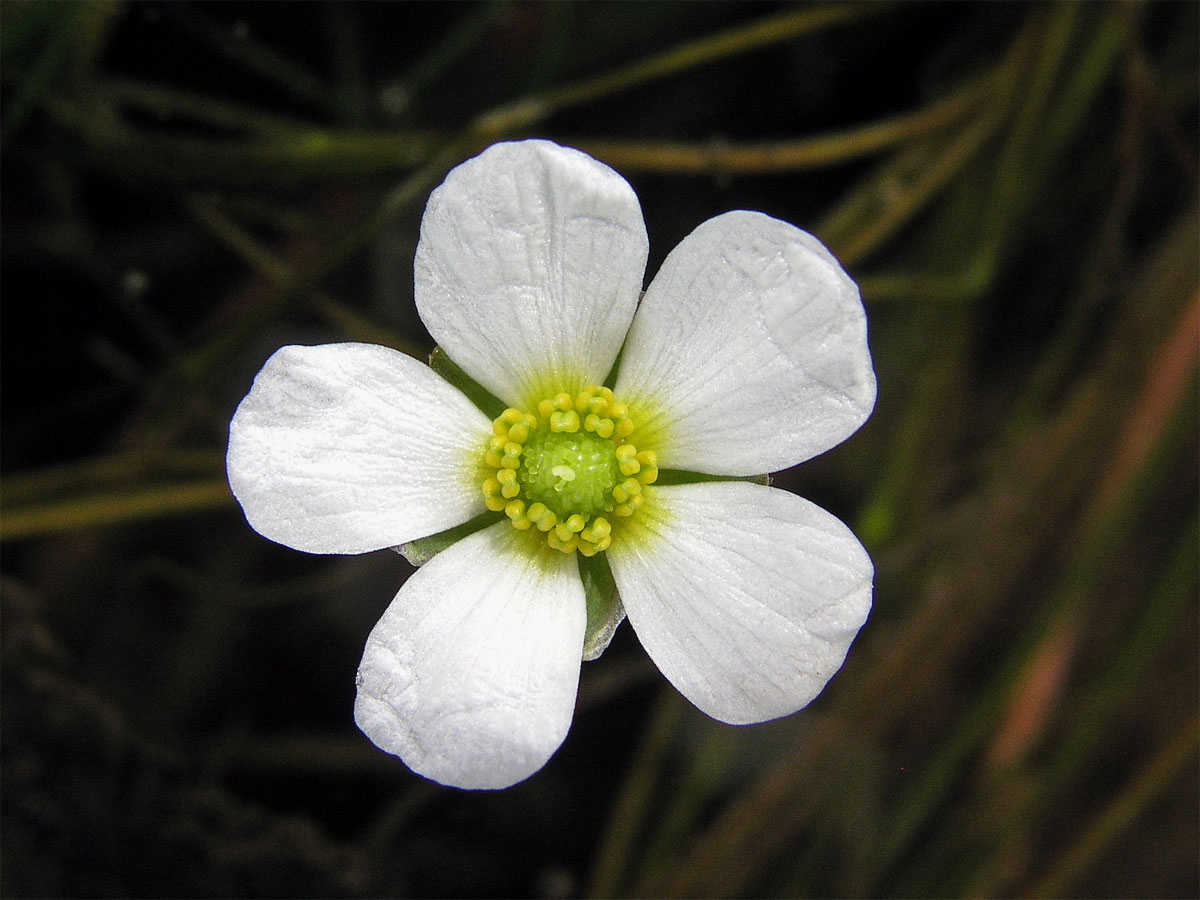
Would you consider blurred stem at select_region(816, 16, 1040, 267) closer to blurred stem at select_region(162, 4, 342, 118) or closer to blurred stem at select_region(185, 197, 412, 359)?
blurred stem at select_region(185, 197, 412, 359)

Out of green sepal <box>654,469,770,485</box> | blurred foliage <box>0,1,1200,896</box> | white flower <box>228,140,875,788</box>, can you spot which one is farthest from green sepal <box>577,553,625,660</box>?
blurred foliage <box>0,1,1200,896</box>

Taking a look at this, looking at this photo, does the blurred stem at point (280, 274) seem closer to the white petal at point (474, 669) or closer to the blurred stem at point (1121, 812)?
the white petal at point (474, 669)

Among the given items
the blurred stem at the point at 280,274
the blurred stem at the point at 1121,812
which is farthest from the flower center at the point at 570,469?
the blurred stem at the point at 1121,812

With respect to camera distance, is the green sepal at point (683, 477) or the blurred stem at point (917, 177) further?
the blurred stem at point (917, 177)

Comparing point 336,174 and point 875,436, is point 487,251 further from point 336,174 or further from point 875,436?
point 875,436

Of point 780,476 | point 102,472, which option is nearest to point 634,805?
point 780,476

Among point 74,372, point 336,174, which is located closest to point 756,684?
point 336,174

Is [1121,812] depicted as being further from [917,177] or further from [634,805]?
[917,177]

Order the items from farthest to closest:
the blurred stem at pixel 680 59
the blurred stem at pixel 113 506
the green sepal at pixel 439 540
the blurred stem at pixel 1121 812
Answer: the blurred stem at pixel 1121 812
the blurred stem at pixel 680 59
the blurred stem at pixel 113 506
the green sepal at pixel 439 540
